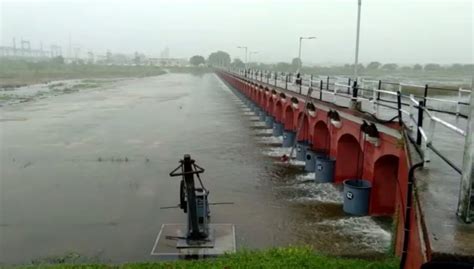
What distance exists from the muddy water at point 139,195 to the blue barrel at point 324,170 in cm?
60

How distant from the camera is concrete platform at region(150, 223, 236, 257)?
11117 mm

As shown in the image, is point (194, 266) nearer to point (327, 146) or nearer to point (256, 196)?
point (256, 196)

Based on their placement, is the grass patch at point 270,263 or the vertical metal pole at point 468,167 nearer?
the vertical metal pole at point 468,167

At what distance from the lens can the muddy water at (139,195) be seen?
12195mm

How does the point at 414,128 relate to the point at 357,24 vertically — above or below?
below

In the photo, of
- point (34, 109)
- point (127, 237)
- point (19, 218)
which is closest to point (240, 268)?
point (127, 237)

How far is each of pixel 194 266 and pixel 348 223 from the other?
6.16 m

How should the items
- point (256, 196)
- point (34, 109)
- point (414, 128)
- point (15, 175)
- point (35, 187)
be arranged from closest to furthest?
point (414, 128)
point (256, 196)
point (35, 187)
point (15, 175)
point (34, 109)

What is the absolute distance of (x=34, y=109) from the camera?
1957 inches

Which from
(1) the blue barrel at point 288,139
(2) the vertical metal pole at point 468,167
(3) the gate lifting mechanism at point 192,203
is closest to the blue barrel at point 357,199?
(3) the gate lifting mechanism at point 192,203

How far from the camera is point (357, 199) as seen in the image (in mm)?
13898

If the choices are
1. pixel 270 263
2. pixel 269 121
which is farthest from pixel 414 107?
pixel 269 121

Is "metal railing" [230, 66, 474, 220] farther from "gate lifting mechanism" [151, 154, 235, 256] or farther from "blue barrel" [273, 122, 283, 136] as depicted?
"gate lifting mechanism" [151, 154, 235, 256]

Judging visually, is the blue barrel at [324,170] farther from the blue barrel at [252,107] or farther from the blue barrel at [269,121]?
the blue barrel at [252,107]
